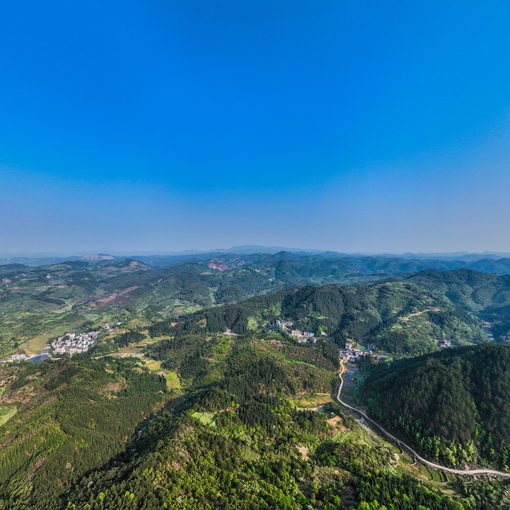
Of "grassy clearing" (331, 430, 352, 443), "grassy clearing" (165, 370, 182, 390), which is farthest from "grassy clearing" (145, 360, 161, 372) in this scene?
"grassy clearing" (331, 430, 352, 443)

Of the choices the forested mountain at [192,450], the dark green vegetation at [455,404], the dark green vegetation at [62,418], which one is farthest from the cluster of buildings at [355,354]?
the dark green vegetation at [62,418]

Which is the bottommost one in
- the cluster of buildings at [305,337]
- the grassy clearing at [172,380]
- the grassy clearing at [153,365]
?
the grassy clearing at [172,380]

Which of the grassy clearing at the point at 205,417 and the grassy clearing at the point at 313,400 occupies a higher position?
the grassy clearing at the point at 205,417

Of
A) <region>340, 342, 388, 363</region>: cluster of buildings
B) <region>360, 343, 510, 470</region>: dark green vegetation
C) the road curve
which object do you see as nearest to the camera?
the road curve

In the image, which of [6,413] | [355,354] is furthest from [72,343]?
[355,354]

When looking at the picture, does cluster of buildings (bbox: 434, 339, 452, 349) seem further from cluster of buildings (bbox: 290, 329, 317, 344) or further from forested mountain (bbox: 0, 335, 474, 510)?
forested mountain (bbox: 0, 335, 474, 510)

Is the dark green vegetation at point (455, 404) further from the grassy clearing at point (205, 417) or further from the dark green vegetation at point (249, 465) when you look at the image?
the grassy clearing at point (205, 417)
